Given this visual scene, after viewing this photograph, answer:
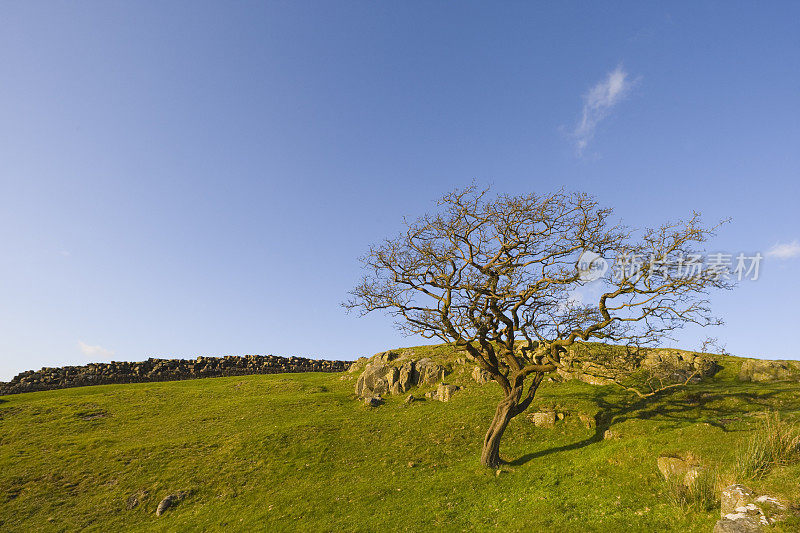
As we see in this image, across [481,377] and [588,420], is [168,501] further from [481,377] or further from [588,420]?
[481,377]

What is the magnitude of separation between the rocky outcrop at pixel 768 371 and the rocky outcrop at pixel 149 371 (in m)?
75.3

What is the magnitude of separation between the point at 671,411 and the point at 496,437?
592 inches

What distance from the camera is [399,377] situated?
50.1 metres

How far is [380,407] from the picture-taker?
44.1 meters

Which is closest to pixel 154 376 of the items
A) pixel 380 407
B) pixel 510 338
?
pixel 380 407

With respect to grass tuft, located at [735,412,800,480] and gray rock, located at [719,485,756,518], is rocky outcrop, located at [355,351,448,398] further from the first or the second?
gray rock, located at [719,485,756,518]

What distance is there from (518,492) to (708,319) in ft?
51.1

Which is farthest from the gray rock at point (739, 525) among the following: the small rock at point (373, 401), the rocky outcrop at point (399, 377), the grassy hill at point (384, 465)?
the rocky outcrop at point (399, 377)

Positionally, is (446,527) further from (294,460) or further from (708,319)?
(708,319)

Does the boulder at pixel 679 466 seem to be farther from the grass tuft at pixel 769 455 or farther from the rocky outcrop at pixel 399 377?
the rocky outcrop at pixel 399 377

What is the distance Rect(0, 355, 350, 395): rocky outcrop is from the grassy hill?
32.7m

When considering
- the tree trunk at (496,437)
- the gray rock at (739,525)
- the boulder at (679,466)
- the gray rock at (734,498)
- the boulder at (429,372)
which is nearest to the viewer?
the gray rock at (739,525)

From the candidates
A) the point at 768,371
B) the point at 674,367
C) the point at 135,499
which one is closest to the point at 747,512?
the point at 674,367

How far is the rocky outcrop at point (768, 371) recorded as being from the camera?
40.8m
